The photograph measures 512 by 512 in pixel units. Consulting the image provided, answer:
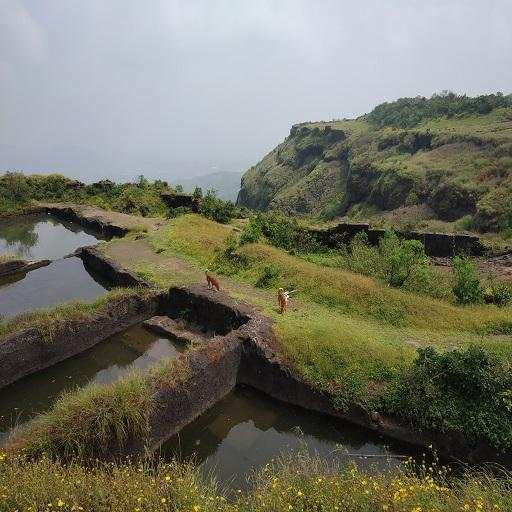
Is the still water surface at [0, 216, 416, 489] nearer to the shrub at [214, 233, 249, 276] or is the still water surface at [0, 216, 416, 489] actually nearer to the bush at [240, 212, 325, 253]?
the shrub at [214, 233, 249, 276]

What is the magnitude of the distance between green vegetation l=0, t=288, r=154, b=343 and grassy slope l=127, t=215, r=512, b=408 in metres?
2.72

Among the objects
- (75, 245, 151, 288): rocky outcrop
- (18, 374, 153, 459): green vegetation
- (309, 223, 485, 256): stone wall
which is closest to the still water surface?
(18, 374, 153, 459): green vegetation

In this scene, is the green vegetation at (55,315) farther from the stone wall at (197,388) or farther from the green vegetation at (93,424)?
the stone wall at (197,388)

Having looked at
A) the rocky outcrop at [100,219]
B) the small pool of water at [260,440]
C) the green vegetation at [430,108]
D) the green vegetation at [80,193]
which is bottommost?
the small pool of water at [260,440]

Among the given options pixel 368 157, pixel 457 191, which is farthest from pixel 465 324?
pixel 368 157

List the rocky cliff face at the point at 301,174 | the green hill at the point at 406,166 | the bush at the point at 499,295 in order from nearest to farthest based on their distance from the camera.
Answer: the bush at the point at 499,295
the green hill at the point at 406,166
the rocky cliff face at the point at 301,174

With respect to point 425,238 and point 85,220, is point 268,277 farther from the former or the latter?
point 85,220

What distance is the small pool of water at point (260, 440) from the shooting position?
31.6ft

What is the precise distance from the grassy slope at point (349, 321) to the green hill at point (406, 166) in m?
15.3

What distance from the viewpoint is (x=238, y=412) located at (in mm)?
11359

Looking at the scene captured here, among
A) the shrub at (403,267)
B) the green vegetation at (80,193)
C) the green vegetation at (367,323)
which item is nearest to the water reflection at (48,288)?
the green vegetation at (367,323)

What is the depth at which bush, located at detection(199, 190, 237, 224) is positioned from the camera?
29797 millimetres

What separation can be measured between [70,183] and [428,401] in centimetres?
3733

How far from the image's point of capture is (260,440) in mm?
10438
